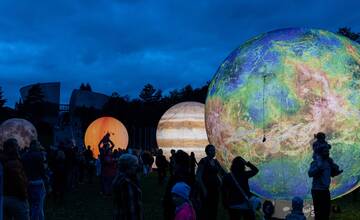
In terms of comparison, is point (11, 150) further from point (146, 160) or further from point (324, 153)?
point (146, 160)

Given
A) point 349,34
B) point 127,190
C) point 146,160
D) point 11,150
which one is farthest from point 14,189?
point 349,34

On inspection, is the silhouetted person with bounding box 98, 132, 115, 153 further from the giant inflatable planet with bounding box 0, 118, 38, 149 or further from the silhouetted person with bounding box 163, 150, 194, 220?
the silhouetted person with bounding box 163, 150, 194, 220

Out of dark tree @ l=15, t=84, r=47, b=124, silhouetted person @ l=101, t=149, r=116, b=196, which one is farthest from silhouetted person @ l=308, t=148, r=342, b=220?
dark tree @ l=15, t=84, r=47, b=124

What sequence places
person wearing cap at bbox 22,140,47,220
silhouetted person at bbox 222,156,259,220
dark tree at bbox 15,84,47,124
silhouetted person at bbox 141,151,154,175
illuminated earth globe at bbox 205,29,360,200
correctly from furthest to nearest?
dark tree at bbox 15,84,47,124 < silhouetted person at bbox 141,151,154,175 < illuminated earth globe at bbox 205,29,360,200 < person wearing cap at bbox 22,140,47,220 < silhouetted person at bbox 222,156,259,220

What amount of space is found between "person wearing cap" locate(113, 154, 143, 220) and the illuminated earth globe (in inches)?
181

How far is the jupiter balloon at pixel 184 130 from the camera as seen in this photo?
26328mm

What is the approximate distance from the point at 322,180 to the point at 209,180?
1908 millimetres

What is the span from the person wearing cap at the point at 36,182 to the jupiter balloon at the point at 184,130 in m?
16.2

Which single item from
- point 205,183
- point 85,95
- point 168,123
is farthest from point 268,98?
point 85,95

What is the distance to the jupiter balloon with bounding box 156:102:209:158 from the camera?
2633 centimetres

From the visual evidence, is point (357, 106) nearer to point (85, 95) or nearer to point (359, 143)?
point (359, 143)

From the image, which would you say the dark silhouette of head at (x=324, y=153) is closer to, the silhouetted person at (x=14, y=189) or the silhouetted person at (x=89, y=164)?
the silhouetted person at (x=14, y=189)

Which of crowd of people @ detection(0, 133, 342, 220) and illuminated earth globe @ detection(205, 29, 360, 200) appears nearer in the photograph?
crowd of people @ detection(0, 133, 342, 220)

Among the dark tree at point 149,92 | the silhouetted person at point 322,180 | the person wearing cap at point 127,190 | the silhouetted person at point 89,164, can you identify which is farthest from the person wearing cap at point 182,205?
the dark tree at point 149,92
